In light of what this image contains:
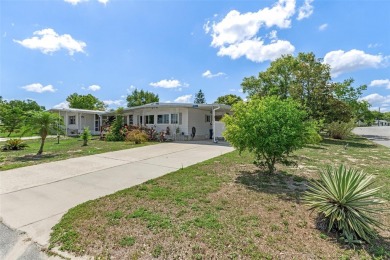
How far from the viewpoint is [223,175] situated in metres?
6.83

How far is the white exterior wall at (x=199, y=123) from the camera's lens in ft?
60.8

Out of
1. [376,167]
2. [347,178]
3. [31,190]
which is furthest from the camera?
[376,167]

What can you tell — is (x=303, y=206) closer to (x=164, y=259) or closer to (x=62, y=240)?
(x=164, y=259)

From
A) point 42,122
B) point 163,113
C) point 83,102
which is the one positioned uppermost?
point 83,102

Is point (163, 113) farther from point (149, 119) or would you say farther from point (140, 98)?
point (140, 98)

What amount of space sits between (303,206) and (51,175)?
6.97m

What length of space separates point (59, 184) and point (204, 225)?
14.7ft

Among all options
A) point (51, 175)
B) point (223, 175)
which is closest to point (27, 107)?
point (51, 175)

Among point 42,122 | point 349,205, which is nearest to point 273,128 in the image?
point 349,205

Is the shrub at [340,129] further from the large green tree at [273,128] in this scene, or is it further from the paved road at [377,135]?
the large green tree at [273,128]

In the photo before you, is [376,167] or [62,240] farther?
[376,167]

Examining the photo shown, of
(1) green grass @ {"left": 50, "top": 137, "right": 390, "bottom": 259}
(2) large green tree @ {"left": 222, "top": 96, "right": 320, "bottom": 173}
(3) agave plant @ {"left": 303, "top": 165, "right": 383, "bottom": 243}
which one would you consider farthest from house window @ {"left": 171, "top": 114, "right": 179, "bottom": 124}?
(3) agave plant @ {"left": 303, "top": 165, "right": 383, "bottom": 243}

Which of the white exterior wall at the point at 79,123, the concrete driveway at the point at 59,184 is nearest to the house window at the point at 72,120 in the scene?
the white exterior wall at the point at 79,123

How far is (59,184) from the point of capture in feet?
20.1
